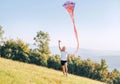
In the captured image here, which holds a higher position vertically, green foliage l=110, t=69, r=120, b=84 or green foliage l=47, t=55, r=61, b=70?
green foliage l=47, t=55, r=61, b=70

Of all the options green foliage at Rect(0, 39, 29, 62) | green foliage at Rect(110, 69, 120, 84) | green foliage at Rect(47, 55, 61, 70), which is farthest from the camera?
green foliage at Rect(110, 69, 120, 84)

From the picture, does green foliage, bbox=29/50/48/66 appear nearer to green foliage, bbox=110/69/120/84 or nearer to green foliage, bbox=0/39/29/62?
green foliage, bbox=0/39/29/62

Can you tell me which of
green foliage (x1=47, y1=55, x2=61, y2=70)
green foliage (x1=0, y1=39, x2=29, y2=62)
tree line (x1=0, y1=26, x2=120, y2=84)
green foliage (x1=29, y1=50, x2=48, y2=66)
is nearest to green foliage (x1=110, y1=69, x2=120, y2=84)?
tree line (x1=0, y1=26, x2=120, y2=84)

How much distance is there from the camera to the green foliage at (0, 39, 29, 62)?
106m

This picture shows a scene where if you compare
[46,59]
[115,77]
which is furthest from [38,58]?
[115,77]

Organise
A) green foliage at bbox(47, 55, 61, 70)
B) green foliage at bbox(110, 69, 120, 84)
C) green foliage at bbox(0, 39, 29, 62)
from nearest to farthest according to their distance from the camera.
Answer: green foliage at bbox(0, 39, 29, 62) < green foliage at bbox(47, 55, 61, 70) < green foliage at bbox(110, 69, 120, 84)

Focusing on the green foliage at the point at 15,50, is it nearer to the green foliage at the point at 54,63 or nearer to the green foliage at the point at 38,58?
the green foliage at the point at 38,58

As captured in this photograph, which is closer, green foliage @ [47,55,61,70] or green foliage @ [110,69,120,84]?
green foliage @ [47,55,61,70]

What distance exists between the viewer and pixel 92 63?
12619 cm

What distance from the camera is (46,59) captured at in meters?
110

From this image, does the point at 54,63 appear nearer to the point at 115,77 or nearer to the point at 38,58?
the point at 38,58

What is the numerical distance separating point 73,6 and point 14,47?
272 feet

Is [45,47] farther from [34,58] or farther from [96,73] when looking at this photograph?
[96,73]

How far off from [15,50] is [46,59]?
10435 mm
